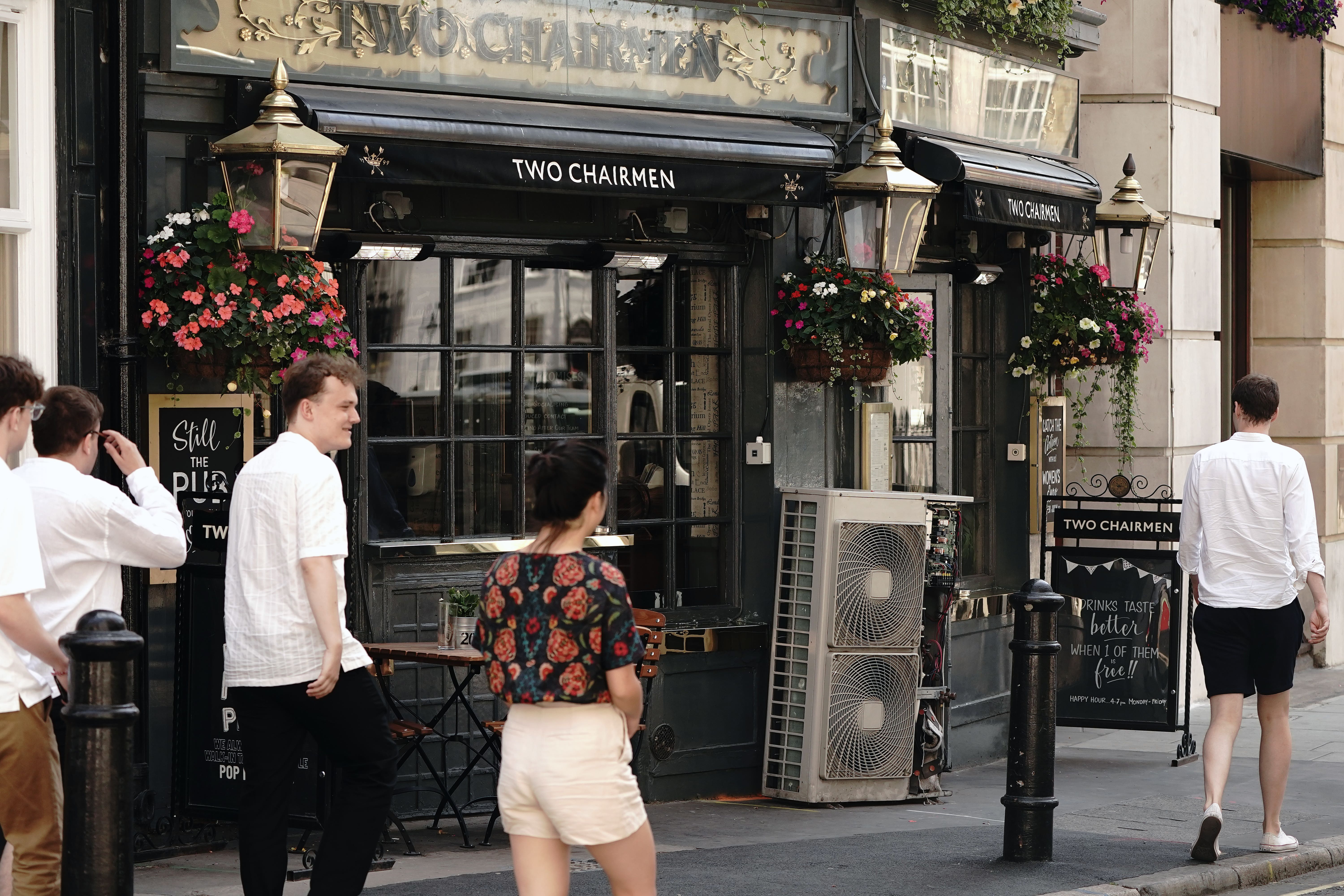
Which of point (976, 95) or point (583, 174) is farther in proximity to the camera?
point (976, 95)

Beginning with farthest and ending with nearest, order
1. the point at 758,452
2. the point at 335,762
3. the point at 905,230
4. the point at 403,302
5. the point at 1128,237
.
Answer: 1. the point at 1128,237
2. the point at 758,452
3. the point at 905,230
4. the point at 403,302
5. the point at 335,762

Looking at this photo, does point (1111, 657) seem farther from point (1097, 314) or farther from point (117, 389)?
point (117, 389)

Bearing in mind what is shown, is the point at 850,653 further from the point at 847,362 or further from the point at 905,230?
the point at 905,230

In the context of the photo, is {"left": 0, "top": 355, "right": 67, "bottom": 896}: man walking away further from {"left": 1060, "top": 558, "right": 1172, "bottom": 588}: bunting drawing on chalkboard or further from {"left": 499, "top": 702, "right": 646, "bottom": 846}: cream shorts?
{"left": 1060, "top": 558, "right": 1172, "bottom": 588}: bunting drawing on chalkboard

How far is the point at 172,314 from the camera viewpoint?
7059 mm

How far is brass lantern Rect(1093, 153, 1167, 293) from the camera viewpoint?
34.9 feet

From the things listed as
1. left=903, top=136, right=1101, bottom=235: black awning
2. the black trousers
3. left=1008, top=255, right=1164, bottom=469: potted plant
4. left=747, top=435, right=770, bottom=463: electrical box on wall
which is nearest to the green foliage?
left=903, top=136, right=1101, bottom=235: black awning

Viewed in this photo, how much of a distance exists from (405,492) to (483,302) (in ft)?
3.19

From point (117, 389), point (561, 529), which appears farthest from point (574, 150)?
point (561, 529)

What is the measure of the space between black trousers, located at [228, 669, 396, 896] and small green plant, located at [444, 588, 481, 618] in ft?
5.89

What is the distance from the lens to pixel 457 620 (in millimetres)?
7410

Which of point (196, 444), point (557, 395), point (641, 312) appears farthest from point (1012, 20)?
point (196, 444)

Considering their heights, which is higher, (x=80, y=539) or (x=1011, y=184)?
(x=1011, y=184)

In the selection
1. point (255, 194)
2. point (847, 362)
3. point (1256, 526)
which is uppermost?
point (255, 194)
